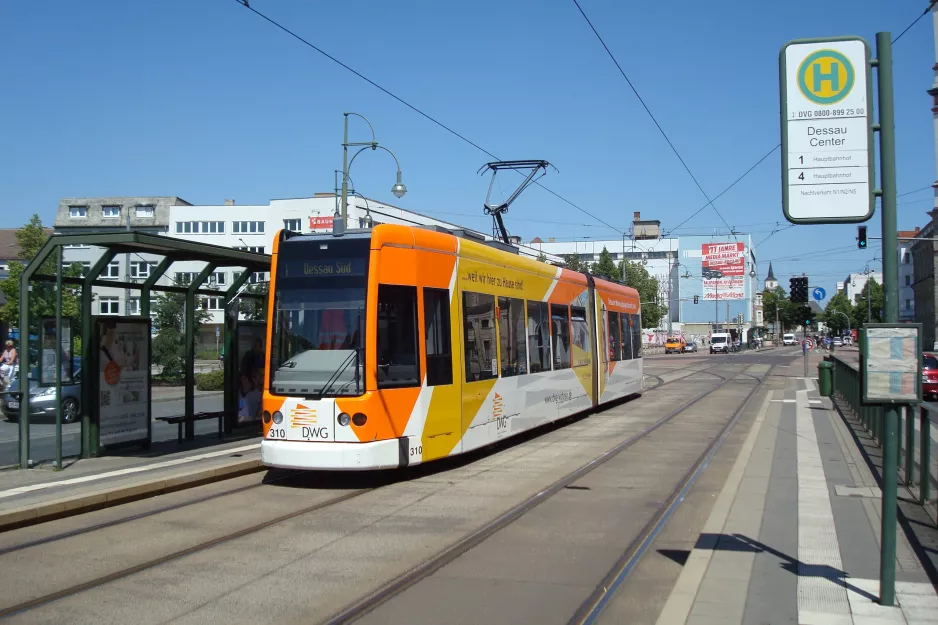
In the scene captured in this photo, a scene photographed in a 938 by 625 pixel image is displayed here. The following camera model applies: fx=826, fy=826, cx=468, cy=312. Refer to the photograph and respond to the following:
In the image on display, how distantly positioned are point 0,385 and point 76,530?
14.1m

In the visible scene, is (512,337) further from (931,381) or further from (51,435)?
(931,381)

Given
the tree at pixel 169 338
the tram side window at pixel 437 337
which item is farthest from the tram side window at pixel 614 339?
the tree at pixel 169 338

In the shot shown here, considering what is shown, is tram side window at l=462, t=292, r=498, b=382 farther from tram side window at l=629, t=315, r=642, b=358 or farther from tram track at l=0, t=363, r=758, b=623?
tram side window at l=629, t=315, r=642, b=358

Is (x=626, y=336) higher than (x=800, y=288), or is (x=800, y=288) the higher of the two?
(x=800, y=288)

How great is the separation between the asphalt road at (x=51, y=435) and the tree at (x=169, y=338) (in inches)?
337

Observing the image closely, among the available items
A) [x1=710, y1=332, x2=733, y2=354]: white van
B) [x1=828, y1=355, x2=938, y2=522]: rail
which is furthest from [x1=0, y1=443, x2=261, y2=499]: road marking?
[x1=710, y1=332, x2=733, y2=354]: white van

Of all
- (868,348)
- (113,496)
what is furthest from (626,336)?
(868,348)

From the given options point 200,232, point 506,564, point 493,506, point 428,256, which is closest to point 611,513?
point 493,506

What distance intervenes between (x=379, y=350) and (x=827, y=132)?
6.04 metres

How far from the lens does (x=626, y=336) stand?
77.2ft

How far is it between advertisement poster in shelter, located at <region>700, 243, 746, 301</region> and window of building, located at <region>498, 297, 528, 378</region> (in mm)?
81501

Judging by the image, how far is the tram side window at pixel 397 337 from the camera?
1040cm

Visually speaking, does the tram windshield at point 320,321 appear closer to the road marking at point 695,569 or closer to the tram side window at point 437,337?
the tram side window at point 437,337

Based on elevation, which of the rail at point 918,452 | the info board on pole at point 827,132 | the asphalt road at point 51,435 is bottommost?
the asphalt road at point 51,435
